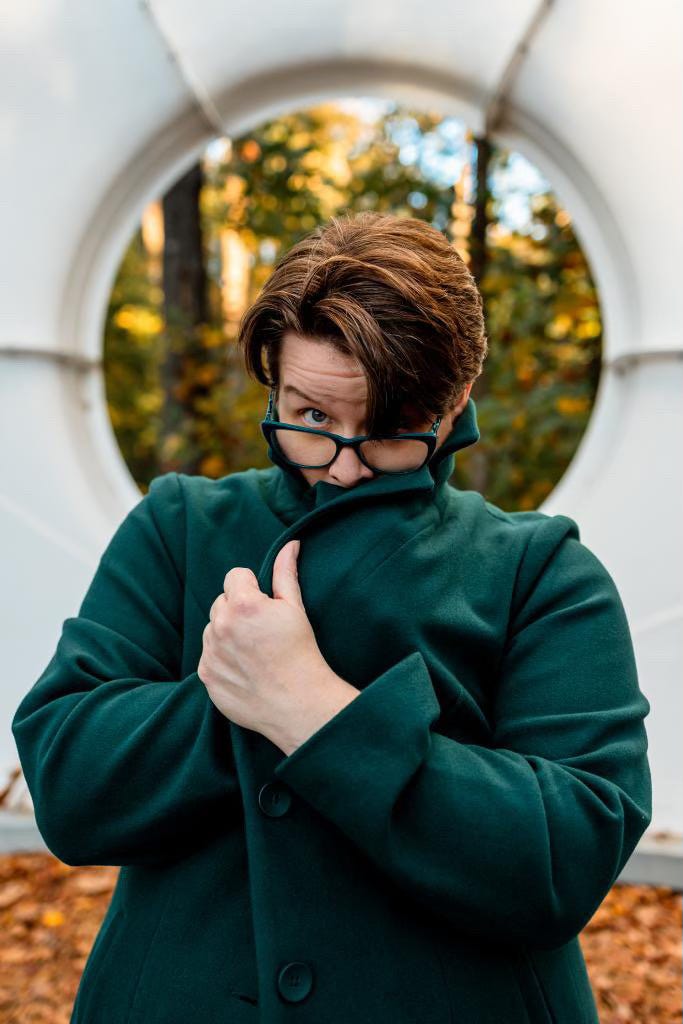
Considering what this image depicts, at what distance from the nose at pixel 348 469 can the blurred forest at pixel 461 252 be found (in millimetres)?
3929

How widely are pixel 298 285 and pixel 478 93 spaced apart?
2446 millimetres

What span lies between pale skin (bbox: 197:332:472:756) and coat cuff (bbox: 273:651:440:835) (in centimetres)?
3

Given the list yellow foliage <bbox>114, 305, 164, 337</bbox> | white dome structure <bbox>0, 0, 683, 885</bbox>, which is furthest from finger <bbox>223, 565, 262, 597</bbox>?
yellow foliage <bbox>114, 305, 164, 337</bbox>

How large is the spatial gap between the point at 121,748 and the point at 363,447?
0.48 meters

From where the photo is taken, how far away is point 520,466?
5582 mm

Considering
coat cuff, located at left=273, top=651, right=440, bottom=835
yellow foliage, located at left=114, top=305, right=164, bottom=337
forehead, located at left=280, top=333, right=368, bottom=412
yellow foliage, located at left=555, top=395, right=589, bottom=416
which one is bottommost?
A: yellow foliage, located at left=555, top=395, right=589, bottom=416

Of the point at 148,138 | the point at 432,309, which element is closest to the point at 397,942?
the point at 432,309

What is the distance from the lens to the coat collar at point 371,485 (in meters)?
1.20

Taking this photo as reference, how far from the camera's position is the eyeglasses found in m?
1.18

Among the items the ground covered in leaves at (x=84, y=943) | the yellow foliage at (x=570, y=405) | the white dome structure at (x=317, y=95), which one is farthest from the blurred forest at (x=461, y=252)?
the ground covered in leaves at (x=84, y=943)

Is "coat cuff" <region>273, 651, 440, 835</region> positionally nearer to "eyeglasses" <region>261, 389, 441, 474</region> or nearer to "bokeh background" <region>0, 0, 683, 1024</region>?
"eyeglasses" <region>261, 389, 441, 474</region>

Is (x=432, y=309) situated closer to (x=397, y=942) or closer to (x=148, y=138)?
(x=397, y=942)

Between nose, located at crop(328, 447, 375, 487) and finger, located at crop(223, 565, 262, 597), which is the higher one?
nose, located at crop(328, 447, 375, 487)

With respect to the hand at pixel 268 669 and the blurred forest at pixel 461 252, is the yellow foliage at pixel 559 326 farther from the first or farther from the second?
the hand at pixel 268 669
